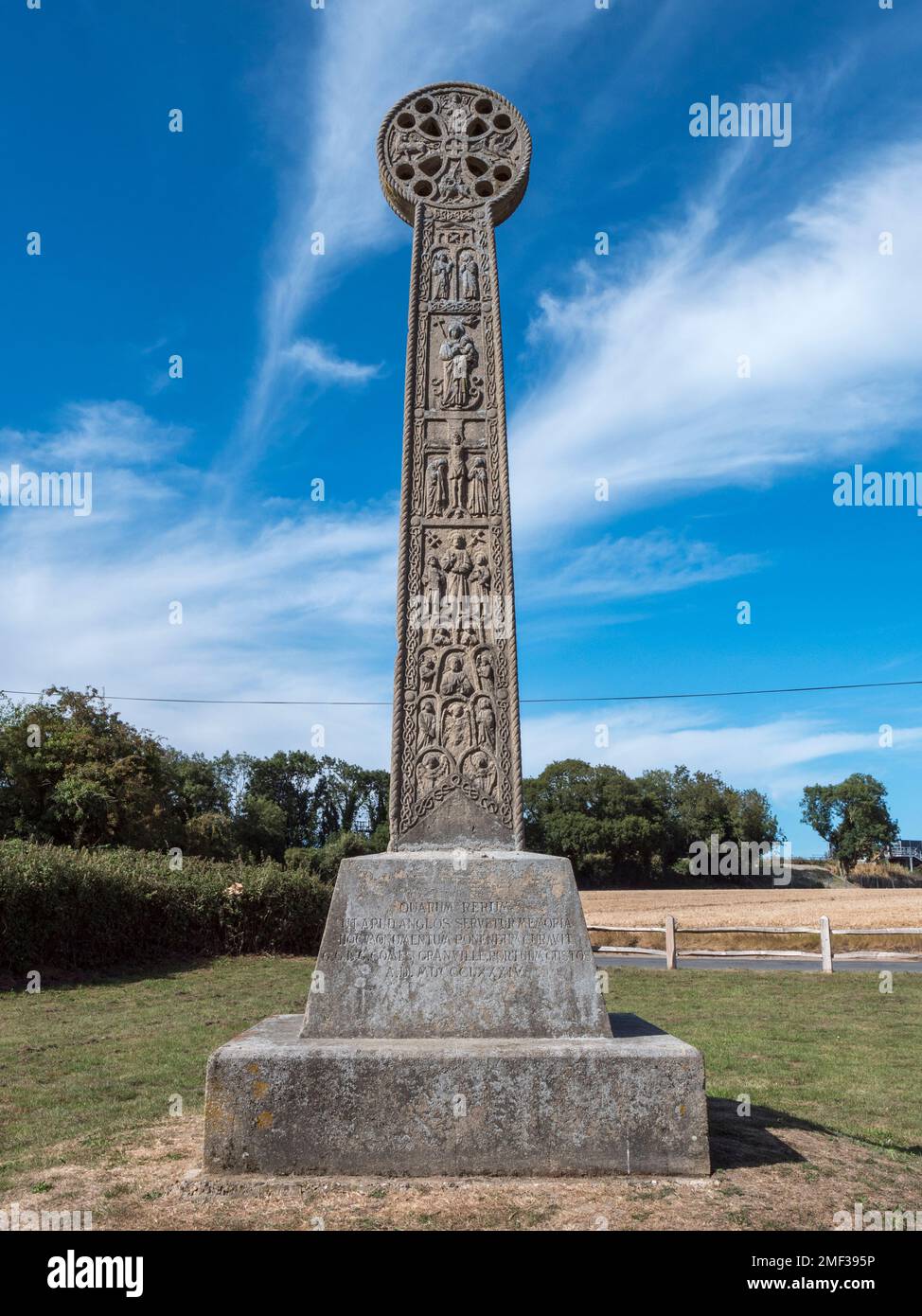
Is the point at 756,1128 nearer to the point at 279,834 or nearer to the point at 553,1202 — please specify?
the point at 553,1202

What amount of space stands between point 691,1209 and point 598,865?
60355 millimetres

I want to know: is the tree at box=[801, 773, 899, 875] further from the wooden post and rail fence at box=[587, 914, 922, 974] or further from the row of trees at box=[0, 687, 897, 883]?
the wooden post and rail fence at box=[587, 914, 922, 974]

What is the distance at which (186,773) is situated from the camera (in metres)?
48.9

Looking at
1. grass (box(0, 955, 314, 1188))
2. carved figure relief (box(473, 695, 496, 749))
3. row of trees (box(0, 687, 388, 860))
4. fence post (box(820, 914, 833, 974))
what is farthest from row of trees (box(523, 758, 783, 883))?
carved figure relief (box(473, 695, 496, 749))

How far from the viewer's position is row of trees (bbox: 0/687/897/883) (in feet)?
80.3

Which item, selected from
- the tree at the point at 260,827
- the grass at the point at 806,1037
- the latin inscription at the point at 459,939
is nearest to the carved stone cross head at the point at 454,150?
the latin inscription at the point at 459,939

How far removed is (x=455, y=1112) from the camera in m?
4.76

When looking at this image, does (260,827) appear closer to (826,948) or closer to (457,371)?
(826,948)

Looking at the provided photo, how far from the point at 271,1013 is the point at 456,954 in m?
8.37

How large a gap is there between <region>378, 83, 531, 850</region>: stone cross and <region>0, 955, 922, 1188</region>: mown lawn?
120 inches

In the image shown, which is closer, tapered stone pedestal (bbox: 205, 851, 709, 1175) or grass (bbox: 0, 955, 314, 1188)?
tapered stone pedestal (bbox: 205, 851, 709, 1175)

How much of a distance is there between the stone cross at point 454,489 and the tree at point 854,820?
83.9 meters

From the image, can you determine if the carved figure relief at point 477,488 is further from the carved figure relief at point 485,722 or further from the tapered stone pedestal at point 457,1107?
the tapered stone pedestal at point 457,1107

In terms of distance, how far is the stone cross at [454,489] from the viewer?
6.02 meters
